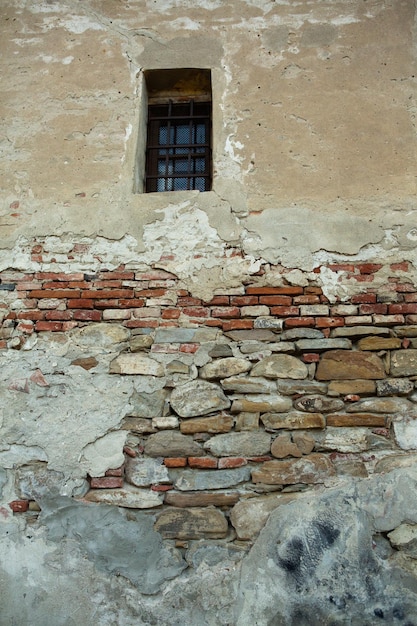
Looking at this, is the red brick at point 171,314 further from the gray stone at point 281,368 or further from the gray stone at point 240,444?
the gray stone at point 240,444

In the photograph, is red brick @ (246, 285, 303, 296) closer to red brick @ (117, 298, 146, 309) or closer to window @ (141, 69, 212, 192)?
red brick @ (117, 298, 146, 309)

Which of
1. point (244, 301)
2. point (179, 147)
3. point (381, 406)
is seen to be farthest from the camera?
point (179, 147)

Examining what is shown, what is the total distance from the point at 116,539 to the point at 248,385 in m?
1.04

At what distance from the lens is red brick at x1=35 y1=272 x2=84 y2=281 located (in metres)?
3.35

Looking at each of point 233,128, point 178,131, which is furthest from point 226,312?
point 178,131

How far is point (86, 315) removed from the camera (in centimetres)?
328

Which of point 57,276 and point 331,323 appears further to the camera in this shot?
point 57,276

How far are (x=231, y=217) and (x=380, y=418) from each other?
1414 mm

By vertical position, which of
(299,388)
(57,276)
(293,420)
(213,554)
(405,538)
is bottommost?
(213,554)

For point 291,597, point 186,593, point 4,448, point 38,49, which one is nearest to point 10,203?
point 38,49

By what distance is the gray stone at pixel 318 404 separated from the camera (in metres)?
3.03

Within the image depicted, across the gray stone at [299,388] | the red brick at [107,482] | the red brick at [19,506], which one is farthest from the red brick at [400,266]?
the red brick at [19,506]

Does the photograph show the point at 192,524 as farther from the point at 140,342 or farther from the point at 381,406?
the point at 381,406

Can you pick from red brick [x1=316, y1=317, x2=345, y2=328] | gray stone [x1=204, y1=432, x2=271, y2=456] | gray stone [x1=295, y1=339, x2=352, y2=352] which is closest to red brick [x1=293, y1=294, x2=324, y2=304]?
red brick [x1=316, y1=317, x2=345, y2=328]
